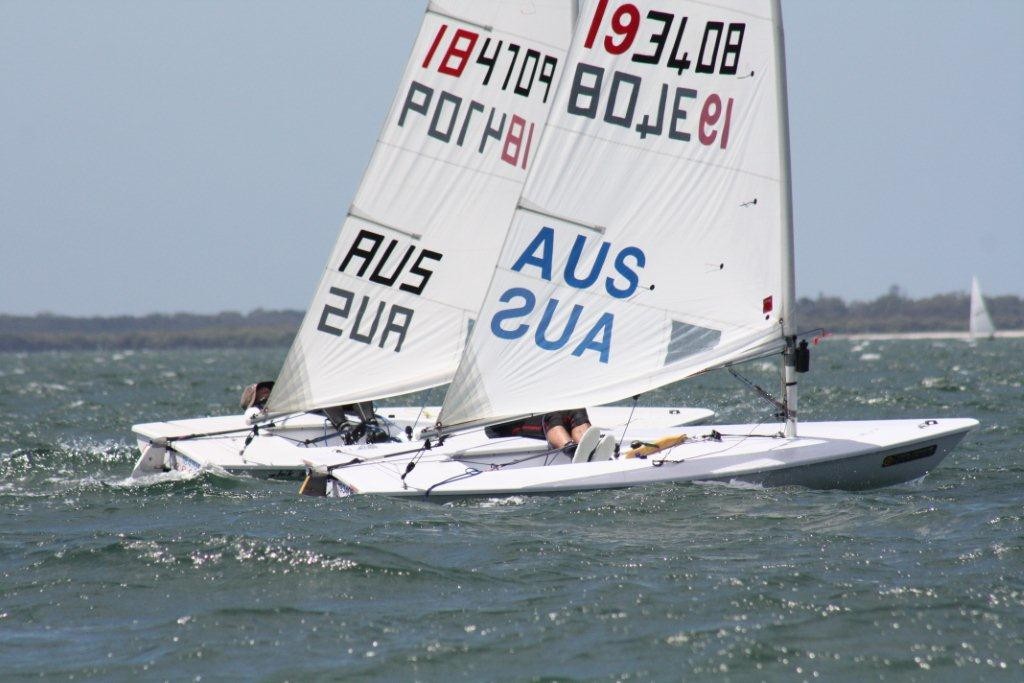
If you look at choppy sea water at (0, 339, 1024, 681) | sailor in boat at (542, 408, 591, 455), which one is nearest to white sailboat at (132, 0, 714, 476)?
sailor in boat at (542, 408, 591, 455)

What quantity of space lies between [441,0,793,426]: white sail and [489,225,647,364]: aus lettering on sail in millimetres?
12

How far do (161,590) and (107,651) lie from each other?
1177 mm

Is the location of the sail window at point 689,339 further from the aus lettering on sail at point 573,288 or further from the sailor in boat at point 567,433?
the sailor in boat at point 567,433

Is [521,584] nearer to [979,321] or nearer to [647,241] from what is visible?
[647,241]

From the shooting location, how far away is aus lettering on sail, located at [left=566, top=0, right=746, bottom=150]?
466 inches

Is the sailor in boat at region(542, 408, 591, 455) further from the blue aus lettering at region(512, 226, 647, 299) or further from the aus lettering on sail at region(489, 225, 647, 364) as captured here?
the blue aus lettering at region(512, 226, 647, 299)

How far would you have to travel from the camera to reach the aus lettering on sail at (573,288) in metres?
12.0

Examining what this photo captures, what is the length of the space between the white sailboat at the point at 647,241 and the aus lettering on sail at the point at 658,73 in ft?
0.04

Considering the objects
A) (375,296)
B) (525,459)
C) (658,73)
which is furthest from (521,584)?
(375,296)

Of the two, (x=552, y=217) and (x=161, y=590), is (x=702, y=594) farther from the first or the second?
(x=552, y=217)

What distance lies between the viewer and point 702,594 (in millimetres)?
7832

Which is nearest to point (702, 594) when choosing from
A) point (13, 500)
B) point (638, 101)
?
point (638, 101)

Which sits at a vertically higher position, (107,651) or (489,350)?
(489,350)

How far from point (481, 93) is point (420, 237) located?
1.69 m
